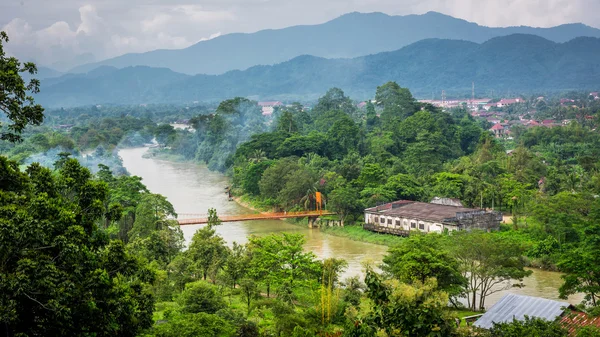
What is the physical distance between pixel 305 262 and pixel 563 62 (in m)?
154

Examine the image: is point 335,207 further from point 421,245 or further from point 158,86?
point 158,86

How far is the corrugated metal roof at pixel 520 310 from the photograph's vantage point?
12.2 meters

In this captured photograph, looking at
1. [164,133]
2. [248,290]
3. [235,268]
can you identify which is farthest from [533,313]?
[164,133]

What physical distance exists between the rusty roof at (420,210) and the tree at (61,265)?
15915mm

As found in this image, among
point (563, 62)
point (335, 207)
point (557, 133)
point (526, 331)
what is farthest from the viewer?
point (563, 62)

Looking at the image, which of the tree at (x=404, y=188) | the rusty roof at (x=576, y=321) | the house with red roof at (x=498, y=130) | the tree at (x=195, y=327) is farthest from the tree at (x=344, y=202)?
the house with red roof at (x=498, y=130)

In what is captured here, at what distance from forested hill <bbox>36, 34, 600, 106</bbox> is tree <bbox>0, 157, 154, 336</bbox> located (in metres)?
133

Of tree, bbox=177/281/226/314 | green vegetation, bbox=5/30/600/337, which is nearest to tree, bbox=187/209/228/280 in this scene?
green vegetation, bbox=5/30/600/337

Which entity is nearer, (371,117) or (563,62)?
(371,117)

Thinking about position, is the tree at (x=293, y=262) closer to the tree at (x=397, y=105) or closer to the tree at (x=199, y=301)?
the tree at (x=199, y=301)

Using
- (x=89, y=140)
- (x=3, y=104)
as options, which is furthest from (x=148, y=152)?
(x=3, y=104)

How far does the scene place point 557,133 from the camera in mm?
45781

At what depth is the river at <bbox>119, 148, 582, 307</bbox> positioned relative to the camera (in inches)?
741

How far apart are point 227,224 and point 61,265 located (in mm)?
19848
